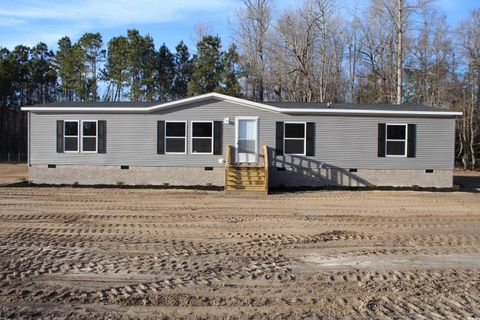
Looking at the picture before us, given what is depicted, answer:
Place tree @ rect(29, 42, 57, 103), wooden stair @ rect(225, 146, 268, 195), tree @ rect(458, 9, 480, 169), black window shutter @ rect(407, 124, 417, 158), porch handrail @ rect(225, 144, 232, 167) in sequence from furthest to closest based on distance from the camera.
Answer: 1. tree @ rect(29, 42, 57, 103)
2. tree @ rect(458, 9, 480, 169)
3. black window shutter @ rect(407, 124, 417, 158)
4. porch handrail @ rect(225, 144, 232, 167)
5. wooden stair @ rect(225, 146, 268, 195)

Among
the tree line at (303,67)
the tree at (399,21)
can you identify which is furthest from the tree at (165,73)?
the tree at (399,21)

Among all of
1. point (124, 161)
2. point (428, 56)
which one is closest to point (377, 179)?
point (124, 161)

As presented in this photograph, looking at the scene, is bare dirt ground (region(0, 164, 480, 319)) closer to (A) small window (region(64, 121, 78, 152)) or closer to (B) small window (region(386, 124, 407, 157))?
(B) small window (region(386, 124, 407, 157))

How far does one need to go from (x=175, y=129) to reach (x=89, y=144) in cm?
350

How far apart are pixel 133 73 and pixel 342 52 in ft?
59.7

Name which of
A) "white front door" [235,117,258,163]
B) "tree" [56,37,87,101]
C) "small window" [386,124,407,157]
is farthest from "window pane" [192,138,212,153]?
"tree" [56,37,87,101]

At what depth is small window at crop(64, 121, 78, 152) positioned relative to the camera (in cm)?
1891

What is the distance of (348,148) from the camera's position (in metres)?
18.7

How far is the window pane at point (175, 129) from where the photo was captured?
18656 mm

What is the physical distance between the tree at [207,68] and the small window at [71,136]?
21.3m

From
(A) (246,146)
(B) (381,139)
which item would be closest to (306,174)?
(A) (246,146)

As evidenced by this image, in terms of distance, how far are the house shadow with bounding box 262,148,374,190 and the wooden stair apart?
150cm

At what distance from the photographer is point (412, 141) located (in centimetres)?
1870

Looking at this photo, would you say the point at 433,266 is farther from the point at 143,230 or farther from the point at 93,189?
the point at 93,189
